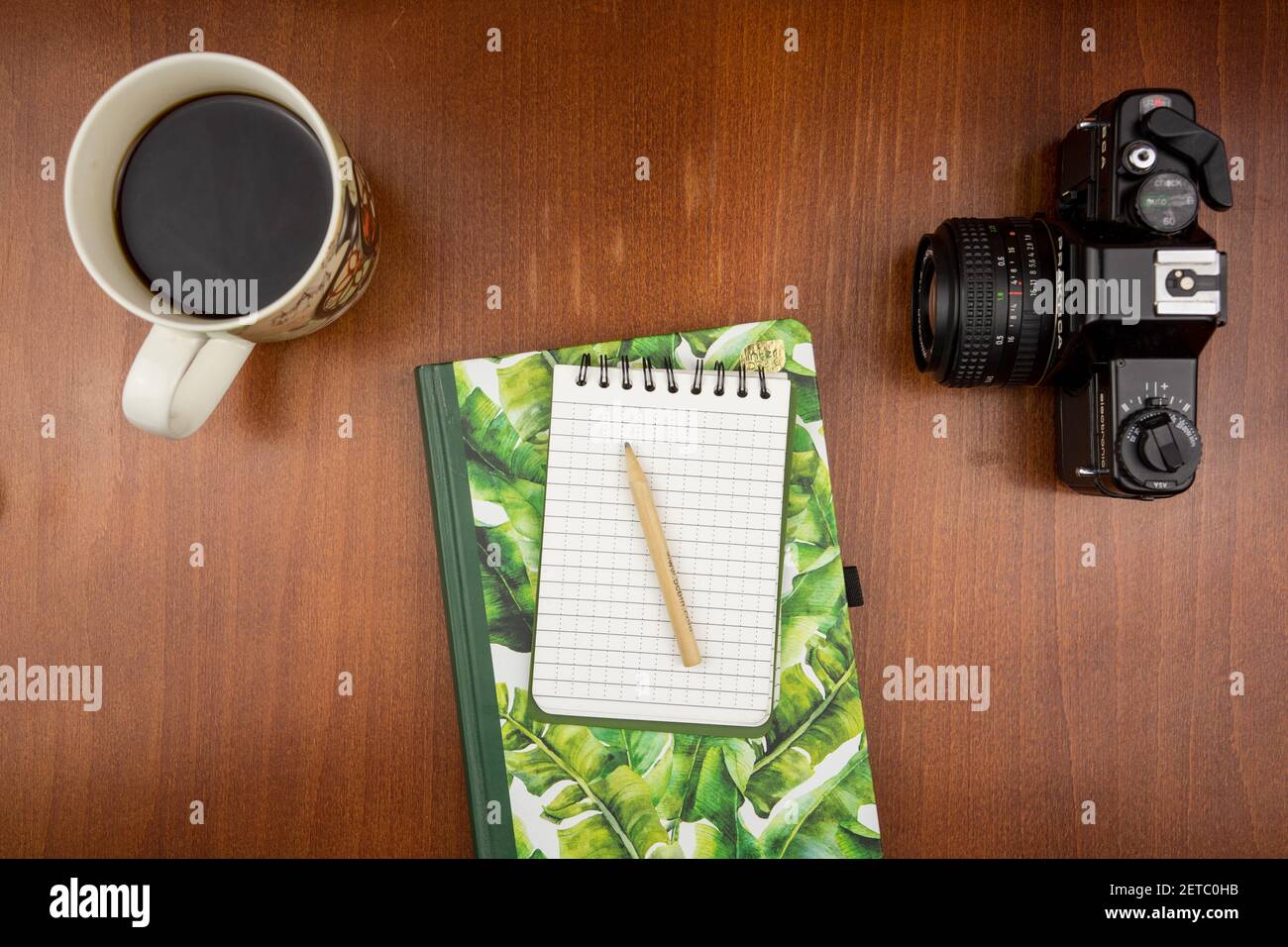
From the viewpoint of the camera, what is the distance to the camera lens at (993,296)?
592 mm

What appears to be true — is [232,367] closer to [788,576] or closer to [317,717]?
[317,717]

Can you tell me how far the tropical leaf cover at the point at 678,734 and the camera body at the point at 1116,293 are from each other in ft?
0.43

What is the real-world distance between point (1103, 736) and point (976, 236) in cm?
40

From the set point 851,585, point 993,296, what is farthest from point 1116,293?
point 851,585

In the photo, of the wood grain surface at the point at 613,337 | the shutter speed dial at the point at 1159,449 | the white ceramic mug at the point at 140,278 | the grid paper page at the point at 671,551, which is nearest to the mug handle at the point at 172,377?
the white ceramic mug at the point at 140,278

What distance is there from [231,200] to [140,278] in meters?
0.08

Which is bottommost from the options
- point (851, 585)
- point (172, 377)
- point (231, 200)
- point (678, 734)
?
point (678, 734)

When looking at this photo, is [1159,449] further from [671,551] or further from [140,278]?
[140,278]

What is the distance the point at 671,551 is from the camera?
63 centimetres

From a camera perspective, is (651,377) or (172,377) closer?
(172,377)

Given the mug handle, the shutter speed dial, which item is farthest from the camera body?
the mug handle

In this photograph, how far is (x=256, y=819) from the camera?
64cm

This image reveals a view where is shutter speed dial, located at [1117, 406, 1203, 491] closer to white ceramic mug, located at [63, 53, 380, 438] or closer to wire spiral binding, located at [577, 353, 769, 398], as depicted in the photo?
wire spiral binding, located at [577, 353, 769, 398]
